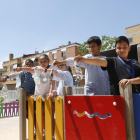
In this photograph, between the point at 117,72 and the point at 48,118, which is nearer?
the point at 117,72

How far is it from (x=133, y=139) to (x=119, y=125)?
16cm

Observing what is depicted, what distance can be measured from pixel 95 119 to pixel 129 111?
1.26 feet

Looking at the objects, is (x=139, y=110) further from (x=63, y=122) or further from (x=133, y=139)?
(x=63, y=122)

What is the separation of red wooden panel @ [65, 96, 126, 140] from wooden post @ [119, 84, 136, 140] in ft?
0.12

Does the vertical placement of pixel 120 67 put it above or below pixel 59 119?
above

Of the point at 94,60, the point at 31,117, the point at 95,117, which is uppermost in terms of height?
the point at 94,60

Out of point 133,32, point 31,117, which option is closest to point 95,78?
point 31,117

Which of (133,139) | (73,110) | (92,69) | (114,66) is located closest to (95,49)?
(92,69)

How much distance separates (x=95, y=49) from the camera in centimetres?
236

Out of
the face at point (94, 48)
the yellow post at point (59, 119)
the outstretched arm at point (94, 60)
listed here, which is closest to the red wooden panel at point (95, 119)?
the yellow post at point (59, 119)

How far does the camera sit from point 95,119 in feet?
5.82

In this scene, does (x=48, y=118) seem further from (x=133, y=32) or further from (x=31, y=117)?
(x=133, y=32)

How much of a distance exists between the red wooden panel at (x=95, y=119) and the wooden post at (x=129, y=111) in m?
0.04

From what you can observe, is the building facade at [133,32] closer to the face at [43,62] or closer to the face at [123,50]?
the face at [43,62]
